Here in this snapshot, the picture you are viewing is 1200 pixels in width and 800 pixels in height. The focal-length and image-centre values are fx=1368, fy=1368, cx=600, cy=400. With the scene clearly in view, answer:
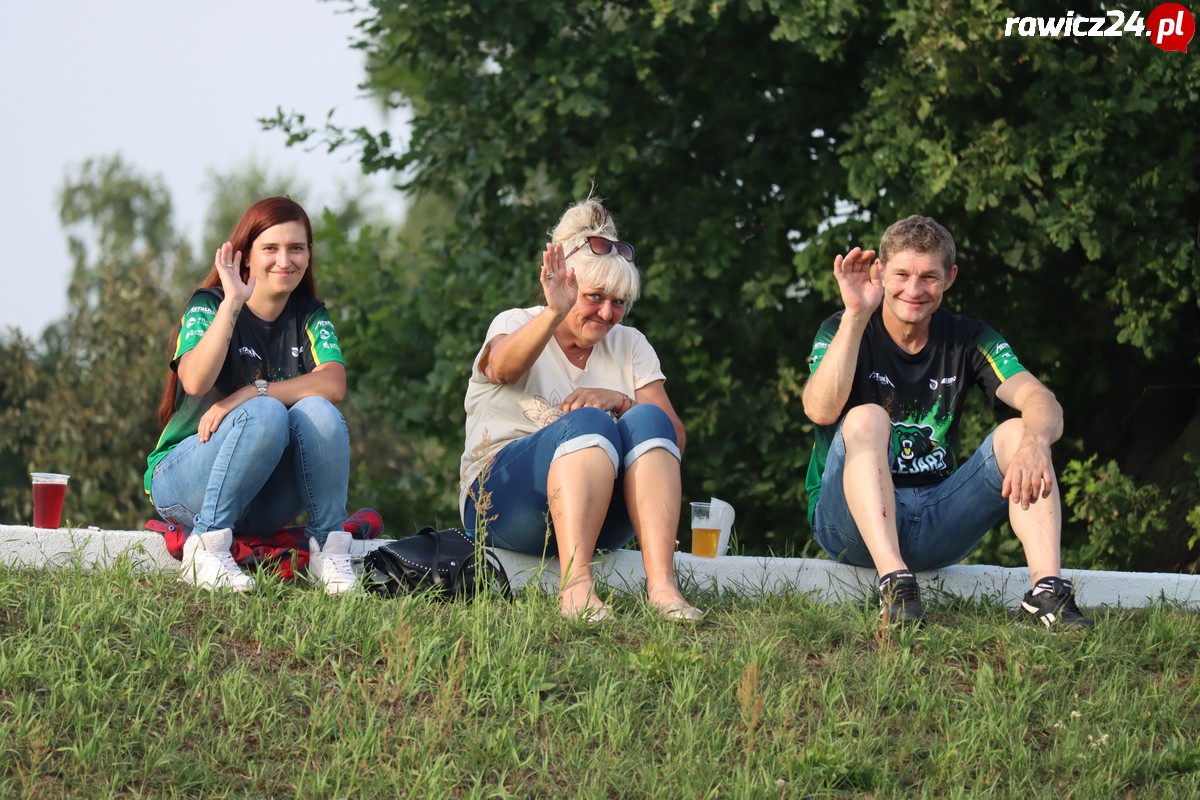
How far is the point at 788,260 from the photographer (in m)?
8.94

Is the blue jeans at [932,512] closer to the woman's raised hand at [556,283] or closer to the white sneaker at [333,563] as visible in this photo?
the woman's raised hand at [556,283]

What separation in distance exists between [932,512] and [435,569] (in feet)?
5.87

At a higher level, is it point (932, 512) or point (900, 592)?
point (932, 512)

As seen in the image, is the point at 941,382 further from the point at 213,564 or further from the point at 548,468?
the point at 213,564

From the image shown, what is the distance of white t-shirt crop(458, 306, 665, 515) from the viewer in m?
4.99

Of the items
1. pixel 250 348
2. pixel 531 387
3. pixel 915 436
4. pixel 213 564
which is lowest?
pixel 213 564

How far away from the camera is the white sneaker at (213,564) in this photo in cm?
447

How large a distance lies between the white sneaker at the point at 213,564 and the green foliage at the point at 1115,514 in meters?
4.96

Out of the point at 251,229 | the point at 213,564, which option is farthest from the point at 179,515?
the point at 251,229

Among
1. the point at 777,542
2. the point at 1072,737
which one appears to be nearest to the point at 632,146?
the point at 777,542

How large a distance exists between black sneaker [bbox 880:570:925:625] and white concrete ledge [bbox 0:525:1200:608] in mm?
371

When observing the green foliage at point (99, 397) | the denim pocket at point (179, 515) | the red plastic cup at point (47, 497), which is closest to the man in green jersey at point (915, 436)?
the denim pocket at point (179, 515)

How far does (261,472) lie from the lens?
4520 mm

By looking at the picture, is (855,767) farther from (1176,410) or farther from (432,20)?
(432,20)
